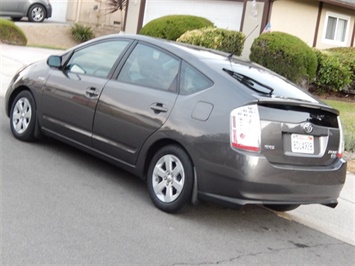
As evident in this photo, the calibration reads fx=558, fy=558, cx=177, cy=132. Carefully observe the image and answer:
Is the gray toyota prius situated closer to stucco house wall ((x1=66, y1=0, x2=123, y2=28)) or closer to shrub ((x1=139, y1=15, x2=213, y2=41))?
shrub ((x1=139, y1=15, x2=213, y2=41))

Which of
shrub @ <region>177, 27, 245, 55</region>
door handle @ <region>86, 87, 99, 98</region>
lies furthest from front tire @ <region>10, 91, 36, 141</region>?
shrub @ <region>177, 27, 245, 55</region>

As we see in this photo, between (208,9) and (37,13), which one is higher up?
(208,9)

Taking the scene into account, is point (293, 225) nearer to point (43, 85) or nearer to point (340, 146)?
point (340, 146)

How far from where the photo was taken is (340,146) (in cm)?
563

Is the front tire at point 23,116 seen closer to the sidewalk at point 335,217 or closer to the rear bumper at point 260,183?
the rear bumper at point 260,183

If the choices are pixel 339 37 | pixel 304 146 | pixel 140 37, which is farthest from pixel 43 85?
pixel 339 37

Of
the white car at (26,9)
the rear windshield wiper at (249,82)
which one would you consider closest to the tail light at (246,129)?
the rear windshield wiper at (249,82)

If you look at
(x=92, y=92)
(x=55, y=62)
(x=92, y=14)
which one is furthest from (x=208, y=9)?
(x=92, y=92)

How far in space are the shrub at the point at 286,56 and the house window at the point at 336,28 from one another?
235 inches

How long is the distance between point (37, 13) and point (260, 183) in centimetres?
2218

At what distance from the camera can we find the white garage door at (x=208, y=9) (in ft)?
60.7

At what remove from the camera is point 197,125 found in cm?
525

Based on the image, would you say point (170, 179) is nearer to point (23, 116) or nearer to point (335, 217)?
point (335, 217)

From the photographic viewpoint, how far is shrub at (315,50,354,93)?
47.2ft
